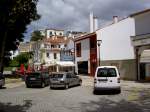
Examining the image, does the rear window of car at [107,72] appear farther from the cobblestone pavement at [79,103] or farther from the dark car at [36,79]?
the dark car at [36,79]

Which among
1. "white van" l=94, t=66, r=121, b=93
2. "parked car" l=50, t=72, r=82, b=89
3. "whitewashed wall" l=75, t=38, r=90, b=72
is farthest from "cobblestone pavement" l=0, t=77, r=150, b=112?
"whitewashed wall" l=75, t=38, r=90, b=72

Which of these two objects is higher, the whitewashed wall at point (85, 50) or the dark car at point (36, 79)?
the whitewashed wall at point (85, 50)

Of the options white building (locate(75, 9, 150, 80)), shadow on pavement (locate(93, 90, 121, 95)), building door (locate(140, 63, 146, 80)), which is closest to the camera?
shadow on pavement (locate(93, 90, 121, 95))

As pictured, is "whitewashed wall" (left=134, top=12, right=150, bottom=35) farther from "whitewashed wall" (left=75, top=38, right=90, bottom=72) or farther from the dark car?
"whitewashed wall" (left=75, top=38, right=90, bottom=72)

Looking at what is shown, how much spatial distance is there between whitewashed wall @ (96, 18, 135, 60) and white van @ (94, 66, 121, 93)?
1618 centimetres

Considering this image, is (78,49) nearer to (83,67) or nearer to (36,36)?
(83,67)

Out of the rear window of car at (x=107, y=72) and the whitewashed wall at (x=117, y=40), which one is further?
the whitewashed wall at (x=117, y=40)

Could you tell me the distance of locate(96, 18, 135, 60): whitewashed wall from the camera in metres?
42.5

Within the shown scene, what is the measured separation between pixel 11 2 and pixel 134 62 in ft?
106

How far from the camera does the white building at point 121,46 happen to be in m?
39.3

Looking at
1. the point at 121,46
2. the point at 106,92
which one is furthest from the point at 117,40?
the point at 106,92

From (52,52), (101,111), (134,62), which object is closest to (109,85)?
(101,111)

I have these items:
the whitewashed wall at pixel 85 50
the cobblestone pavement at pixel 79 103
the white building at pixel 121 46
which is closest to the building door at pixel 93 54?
the white building at pixel 121 46

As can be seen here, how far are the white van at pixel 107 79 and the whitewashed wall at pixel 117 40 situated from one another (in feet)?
53.1
